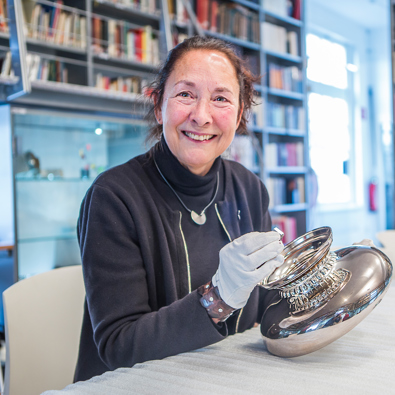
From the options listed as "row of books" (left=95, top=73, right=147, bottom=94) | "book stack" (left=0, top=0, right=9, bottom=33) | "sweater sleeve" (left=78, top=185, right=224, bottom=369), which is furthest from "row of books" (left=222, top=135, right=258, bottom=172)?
"sweater sleeve" (left=78, top=185, right=224, bottom=369)

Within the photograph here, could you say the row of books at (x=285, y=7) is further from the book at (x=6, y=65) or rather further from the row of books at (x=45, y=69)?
the book at (x=6, y=65)

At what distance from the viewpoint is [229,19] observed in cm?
386

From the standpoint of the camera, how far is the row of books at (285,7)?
14.3 ft

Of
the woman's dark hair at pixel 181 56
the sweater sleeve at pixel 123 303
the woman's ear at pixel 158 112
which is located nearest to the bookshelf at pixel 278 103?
the woman's dark hair at pixel 181 56

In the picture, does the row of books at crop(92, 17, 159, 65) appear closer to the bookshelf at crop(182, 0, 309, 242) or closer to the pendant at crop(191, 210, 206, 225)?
the bookshelf at crop(182, 0, 309, 242)

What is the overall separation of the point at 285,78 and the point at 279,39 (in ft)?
1.32

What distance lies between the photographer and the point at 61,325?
1.09 metres

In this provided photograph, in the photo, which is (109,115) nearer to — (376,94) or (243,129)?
(243,129)

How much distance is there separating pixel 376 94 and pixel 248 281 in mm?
6977

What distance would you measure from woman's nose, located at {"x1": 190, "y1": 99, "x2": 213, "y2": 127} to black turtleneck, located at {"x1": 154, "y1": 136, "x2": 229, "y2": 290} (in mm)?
116

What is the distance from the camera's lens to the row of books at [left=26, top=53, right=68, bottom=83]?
2.62 m

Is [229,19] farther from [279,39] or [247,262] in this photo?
[247,262]

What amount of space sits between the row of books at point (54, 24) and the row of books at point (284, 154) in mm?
2220

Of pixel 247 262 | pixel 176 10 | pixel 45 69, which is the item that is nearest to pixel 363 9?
pixel 176 10
